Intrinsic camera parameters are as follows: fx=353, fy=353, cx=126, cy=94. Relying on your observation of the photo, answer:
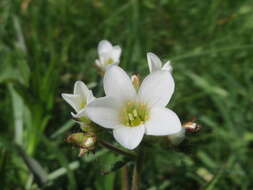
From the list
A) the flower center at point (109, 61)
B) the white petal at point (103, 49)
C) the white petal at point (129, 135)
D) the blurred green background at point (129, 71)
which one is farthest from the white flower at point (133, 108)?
the white petal at point (103, 49)

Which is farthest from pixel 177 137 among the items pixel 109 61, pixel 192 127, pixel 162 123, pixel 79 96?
pixel 109 61

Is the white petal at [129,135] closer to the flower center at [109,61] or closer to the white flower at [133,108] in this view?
the white flower at [133,108]

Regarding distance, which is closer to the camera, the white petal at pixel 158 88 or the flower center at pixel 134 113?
the white petal at pixel 158 88

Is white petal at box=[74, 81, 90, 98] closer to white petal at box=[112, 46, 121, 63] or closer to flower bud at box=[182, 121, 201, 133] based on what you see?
flower bud at box=[182, 121, 201, 133]

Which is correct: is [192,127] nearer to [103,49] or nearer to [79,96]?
[79,96]

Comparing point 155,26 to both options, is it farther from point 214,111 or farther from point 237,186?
point 237,186

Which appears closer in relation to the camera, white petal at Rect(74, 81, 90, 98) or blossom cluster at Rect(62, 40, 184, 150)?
blossom cluster at Rect(62, 40, 184, 150)

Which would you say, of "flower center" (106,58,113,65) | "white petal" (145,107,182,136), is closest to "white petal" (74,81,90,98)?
"white petal" (145,107,182,136)

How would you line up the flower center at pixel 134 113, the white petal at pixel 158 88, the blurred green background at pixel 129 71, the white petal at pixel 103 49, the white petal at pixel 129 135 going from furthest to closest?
the white petal at pixel 103 49
the blurred green background at pixel 129 71
the flower center at pixel 134 113
the white petal at pixel 158 88
the white petal at pixel 129 135
